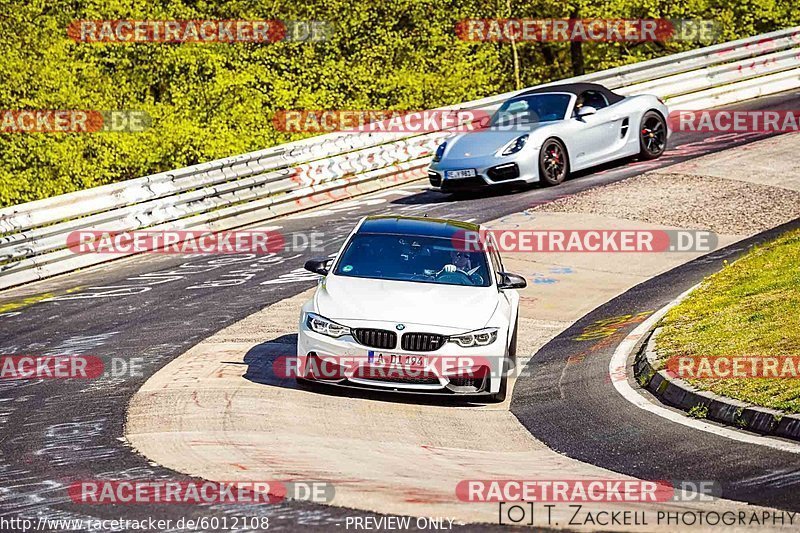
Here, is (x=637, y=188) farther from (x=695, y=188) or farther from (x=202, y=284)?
(x=202, y=284)

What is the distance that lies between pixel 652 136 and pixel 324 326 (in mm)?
12922

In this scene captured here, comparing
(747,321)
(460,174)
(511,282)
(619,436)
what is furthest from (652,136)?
(619,436)

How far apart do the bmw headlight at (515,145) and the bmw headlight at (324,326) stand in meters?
9.72

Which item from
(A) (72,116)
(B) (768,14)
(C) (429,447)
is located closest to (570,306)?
(C) (429,447)

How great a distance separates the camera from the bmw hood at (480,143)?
63.5ft

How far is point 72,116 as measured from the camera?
26.8 meters

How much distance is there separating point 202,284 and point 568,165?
766 centimetres

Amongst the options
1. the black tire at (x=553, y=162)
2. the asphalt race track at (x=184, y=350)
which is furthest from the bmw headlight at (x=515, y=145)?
the asphalt race track at (x=184, y=350)

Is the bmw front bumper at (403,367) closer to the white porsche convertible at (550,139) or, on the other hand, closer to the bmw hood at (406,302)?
the bmw hood at (406,302)

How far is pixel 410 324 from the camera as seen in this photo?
32.2 feet

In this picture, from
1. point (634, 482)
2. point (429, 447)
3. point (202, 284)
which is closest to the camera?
point (634, 482)

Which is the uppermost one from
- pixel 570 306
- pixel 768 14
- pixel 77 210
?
pixel 768 14

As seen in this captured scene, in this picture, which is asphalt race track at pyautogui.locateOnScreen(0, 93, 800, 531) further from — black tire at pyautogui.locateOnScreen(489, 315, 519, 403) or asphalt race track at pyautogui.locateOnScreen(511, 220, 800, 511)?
black tire at pyautogui.locateOnScreen(489, 315, 519, 403)

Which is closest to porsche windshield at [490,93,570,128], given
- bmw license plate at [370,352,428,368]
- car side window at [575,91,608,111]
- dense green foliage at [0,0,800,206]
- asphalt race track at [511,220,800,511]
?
car side window at [575,91,608,111]
